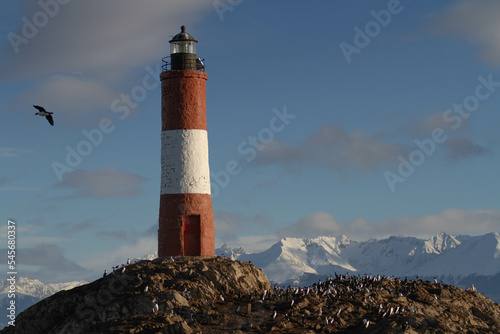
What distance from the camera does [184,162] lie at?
198 ft

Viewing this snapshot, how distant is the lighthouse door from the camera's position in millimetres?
60719

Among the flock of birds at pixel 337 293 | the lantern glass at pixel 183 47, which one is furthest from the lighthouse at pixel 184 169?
the flock of birds at pixel 337 293

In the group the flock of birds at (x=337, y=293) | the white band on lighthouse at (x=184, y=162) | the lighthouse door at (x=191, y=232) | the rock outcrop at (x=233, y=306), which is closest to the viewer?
the rock outcrop at (x=233, y=306)

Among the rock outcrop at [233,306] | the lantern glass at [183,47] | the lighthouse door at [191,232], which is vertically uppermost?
the lantern glass at [183,47]

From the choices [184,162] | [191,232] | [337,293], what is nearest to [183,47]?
[184,162]

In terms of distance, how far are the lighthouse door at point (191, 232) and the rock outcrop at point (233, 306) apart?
210 cm

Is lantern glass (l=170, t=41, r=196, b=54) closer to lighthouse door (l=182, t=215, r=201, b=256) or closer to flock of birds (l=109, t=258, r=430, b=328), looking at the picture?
lighthouse door (l=182, t=215, r=201, b=256)

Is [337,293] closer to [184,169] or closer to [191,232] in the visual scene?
[191,232]

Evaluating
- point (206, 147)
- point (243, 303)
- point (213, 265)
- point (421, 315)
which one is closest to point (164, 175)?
point (206, 147)

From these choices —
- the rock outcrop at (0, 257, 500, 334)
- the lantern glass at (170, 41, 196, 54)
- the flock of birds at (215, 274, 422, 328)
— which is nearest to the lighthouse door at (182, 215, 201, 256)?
the rock outcrop at (0, 257, 500, 334)

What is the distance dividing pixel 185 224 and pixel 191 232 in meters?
0.82

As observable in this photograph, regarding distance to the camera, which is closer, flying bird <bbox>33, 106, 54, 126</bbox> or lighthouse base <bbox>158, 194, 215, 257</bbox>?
flying bird <bbox>33, 106, 54, 126</bbox>

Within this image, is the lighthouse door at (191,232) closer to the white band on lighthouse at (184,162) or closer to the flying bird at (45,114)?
the white band on lighthouse at (184,162)

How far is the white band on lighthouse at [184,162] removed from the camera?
60406 mm
